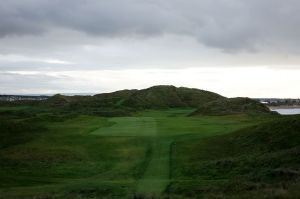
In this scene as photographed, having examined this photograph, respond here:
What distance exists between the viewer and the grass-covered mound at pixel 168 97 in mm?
153750

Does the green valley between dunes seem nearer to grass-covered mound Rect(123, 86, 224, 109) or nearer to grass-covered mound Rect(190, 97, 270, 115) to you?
grass-covered mound Rect(190, 97, 270, 115)

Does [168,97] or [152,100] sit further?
[168,97]

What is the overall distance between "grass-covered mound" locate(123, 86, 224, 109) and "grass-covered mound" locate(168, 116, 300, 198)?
340 feet

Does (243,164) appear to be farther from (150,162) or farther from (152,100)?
(152,100)

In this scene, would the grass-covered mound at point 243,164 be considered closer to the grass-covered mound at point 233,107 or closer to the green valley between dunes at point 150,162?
the green valley between dunes at point 150,162

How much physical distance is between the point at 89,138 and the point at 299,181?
2979cm

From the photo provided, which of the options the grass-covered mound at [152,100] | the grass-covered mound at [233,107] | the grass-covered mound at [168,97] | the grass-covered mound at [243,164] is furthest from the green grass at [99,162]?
the grass-covered mound at [168,97]

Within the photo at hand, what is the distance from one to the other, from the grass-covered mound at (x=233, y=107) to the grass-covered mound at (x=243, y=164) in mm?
56889

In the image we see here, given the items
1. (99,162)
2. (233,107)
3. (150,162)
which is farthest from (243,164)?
(233,107)

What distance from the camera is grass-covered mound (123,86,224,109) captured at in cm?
15375

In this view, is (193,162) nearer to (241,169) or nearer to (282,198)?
(241,169)

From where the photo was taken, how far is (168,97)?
6762 inches

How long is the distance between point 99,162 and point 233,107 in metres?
73.2

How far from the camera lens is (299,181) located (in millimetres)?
23547
